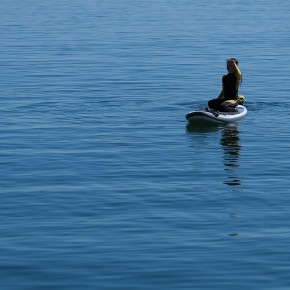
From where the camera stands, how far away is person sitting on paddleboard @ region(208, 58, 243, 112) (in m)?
34.0

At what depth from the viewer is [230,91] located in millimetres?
34438

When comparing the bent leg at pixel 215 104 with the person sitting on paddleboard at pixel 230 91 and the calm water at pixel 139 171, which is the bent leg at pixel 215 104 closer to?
the person sitting on paddleboard at pixel 230 91

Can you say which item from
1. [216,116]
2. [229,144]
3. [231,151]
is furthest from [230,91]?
[231,151]

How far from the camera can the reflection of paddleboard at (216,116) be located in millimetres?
32769

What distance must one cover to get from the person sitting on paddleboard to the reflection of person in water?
2.91 ft

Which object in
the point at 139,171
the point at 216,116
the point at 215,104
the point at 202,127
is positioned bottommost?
the point at 202,127

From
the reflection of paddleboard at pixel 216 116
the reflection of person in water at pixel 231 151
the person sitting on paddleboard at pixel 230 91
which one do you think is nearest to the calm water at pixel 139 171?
the reflection of person in water at pixel 231 151

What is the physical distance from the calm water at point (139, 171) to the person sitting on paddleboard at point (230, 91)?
74 centimetres

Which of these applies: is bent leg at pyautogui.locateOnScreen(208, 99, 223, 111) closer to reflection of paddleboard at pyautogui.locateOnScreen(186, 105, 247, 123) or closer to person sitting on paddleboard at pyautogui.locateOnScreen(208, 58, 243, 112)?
person sitting on paddleboard at pyautogui.locateOnScreen(208, 58, 243, 112)

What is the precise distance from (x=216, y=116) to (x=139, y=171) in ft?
22.8

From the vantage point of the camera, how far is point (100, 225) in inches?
846

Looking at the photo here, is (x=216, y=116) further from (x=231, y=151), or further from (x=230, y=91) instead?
(x=231, y=151)

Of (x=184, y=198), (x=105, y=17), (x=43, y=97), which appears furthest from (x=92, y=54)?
(x=184, y=198)

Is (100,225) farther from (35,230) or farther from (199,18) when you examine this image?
(199,18)
